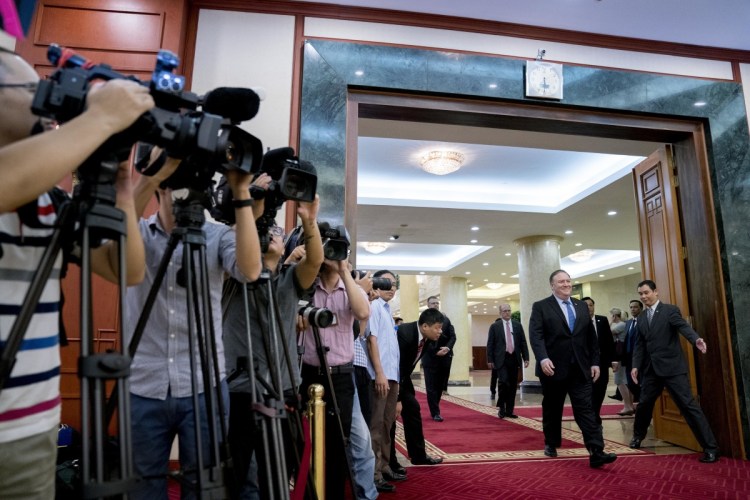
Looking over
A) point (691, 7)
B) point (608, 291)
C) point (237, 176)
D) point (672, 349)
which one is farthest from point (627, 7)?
point (608, 291)

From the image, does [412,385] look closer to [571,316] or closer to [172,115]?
[571,316]

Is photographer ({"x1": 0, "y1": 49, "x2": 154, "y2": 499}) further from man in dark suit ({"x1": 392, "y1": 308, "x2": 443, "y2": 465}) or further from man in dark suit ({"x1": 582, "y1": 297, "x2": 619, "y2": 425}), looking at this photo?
man in dark suit ({"x1": 582, "y1": 297, "x2": 619, "y2": 425})

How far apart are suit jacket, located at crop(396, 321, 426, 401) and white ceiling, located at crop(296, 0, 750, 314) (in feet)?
6.90

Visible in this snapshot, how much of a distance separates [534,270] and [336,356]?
8.49 m

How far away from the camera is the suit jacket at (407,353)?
3758mm

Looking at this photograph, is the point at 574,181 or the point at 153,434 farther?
the point at 574,181

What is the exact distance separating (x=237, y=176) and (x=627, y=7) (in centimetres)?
393

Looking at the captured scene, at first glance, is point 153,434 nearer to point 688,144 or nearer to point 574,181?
point 688,144

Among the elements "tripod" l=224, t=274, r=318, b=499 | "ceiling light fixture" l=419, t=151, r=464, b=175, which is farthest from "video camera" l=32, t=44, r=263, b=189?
"ceiling light fixture" l=419, t=151, r=464, b=175

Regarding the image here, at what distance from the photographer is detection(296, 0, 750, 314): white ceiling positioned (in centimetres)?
395

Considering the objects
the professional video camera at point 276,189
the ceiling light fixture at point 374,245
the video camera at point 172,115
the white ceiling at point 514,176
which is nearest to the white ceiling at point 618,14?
A: the white ceiling at point 514,176

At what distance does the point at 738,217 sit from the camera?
159 inches

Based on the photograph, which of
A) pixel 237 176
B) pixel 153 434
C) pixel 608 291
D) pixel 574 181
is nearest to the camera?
pixel 237 176

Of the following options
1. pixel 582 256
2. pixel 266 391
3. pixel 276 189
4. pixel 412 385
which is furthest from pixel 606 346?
pixel 582 256
